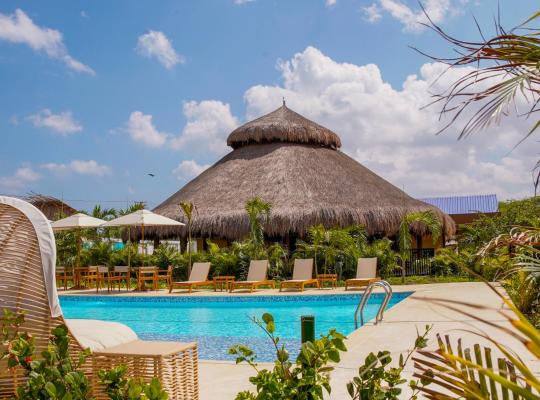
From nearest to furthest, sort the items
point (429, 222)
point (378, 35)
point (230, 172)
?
point (378, 35)
point (429, 222)
point (230, 172)

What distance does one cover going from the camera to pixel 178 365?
334cm

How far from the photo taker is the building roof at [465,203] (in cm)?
3716

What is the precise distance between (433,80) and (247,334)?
24.4 feet

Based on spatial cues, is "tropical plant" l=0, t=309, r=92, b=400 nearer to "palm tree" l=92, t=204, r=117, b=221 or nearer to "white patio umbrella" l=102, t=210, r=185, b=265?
"white patio umbrella" l=102, t=210, r=185, b=265

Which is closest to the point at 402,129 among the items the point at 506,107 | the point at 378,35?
the point at 378,35

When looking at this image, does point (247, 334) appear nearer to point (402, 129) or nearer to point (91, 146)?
point (402, 129)

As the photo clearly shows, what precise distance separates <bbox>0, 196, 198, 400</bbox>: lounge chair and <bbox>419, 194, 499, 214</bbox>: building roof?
1376 inches

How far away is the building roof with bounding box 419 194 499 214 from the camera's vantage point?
3716 cm

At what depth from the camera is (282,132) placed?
73.4 ft

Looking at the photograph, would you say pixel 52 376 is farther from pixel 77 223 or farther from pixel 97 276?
pixel 77 223

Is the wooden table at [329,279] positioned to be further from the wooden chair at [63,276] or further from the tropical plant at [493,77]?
the tropical plant at [493,77]

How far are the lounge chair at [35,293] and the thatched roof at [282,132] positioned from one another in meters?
19.4

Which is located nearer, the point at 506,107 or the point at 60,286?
the point at 506,107

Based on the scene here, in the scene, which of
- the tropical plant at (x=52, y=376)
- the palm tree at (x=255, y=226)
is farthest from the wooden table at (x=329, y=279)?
the tropical plant at (x=52, y=376)
